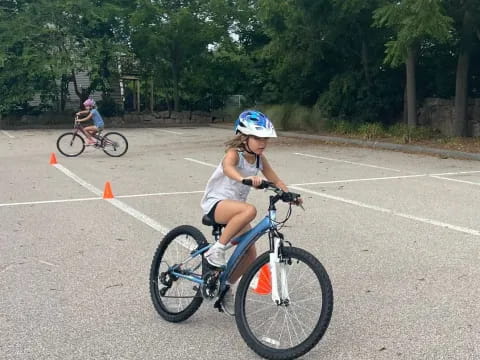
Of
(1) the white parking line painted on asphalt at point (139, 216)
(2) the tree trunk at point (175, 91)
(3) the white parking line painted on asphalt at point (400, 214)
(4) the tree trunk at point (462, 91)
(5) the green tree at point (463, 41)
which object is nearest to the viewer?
(3) the white parking line painted on asphalt at point (400, 214)

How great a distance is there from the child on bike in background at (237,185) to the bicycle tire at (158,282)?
21cm

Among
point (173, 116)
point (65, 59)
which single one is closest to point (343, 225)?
point (65, 59)

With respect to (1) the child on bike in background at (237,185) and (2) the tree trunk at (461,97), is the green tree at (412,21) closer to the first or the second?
(2) the tree trunk at (461,97)

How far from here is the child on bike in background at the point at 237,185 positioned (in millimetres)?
3744

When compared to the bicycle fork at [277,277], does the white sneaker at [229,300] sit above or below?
below

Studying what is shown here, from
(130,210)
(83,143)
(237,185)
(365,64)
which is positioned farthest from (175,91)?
(237,185)

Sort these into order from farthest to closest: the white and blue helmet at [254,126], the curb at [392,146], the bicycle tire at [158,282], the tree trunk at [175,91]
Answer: the tree trunk at [175,91]
the curb at [392,146]
the bicycle tire at [158,282]
the white and blue helmet at [254,126]

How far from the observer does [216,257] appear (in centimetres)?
389

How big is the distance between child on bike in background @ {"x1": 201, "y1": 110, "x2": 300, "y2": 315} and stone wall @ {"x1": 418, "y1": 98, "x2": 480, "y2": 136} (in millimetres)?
16543

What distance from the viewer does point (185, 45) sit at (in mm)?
30344

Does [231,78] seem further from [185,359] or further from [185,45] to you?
[185,359]

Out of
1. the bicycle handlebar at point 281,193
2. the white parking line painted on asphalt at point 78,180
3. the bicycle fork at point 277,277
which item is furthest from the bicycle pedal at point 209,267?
the white parking line painted on asphalt at point 78,180

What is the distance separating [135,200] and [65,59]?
70.1 ft

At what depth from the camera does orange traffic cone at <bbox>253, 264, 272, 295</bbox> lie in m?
3.54
